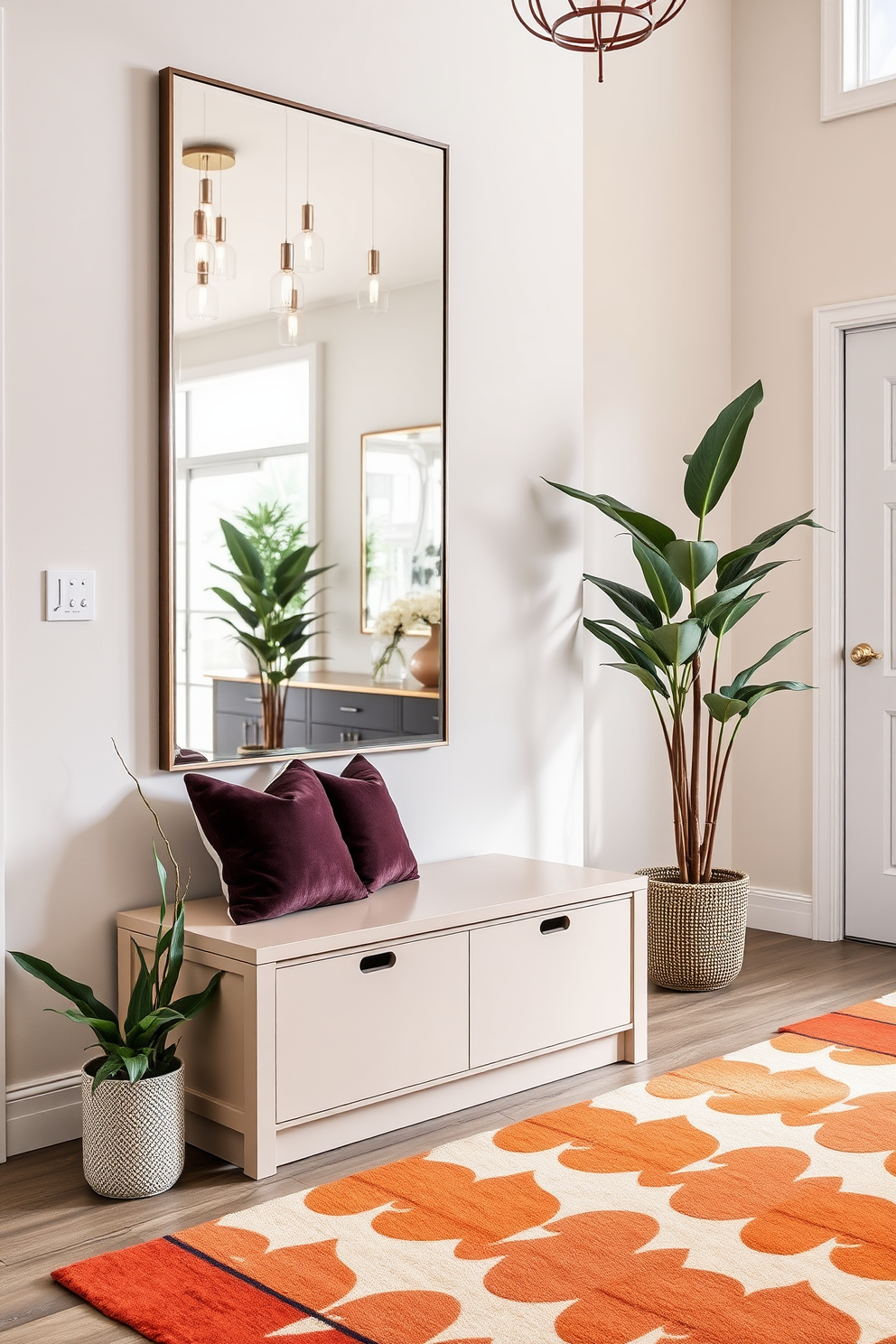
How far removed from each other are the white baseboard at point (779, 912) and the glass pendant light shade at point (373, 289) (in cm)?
254

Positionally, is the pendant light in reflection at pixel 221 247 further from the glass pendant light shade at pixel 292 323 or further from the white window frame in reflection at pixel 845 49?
the white window frame in reflection at pixel 845 49

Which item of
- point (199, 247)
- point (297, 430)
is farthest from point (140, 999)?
point (199, 247)

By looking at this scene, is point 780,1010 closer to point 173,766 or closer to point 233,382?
point 173,766

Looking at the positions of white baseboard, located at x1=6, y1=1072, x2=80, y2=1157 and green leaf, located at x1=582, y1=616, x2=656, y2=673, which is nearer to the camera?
white baseboard, located at x1=6, y1=1072, x2=80, y2=1157

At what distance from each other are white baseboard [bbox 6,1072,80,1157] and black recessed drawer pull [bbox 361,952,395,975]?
2.11 ft

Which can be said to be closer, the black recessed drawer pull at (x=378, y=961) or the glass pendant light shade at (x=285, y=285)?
the black recessed drawer pull at (x=378, y=961)

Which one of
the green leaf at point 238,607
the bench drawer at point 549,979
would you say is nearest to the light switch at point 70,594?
the green leaf at point 238,607

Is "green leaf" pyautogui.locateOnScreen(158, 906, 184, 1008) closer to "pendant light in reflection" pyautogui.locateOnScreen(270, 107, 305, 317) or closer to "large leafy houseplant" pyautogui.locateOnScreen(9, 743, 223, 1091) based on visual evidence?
"large leafy houseplant" pyautogui.locateOnScreen(9, 743, 223, 1091)

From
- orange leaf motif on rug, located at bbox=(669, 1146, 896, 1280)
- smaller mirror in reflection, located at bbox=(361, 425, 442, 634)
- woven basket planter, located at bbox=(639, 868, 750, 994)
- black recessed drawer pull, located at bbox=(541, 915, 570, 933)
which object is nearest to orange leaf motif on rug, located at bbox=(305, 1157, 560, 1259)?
orange leaf motif on rug, located at bbox=(669, 1146, 896, 1280)

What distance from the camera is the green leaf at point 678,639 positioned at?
3605 millimetres

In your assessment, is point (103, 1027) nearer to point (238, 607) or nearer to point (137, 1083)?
point (137, 1083)

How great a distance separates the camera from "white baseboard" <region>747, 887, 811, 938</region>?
179 inches

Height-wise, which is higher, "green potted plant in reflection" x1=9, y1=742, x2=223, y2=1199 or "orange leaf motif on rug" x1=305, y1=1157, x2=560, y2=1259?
"green potted plant in reflection" x1=9, y1=742, x2=223, y2=1199

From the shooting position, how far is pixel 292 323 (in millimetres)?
3027
